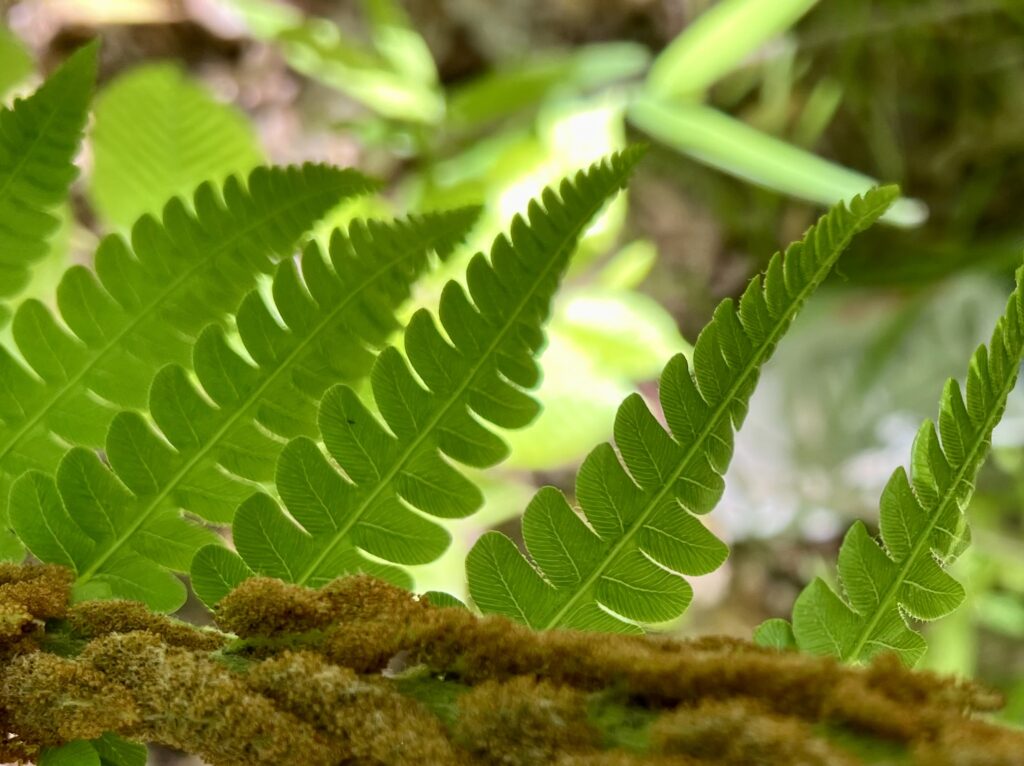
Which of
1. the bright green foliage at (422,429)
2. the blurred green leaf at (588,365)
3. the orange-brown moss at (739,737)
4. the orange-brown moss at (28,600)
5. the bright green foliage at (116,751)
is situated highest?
the blurred green leaf at (588,365)

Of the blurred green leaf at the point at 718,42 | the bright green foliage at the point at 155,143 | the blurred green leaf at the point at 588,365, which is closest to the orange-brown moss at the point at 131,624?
the blurred green leaf at the point at 588,365

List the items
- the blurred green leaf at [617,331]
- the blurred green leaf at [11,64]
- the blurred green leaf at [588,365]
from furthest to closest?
1. the blurred green leaf at [617,331]
2. the blurred green leaf at [588,365]
3. the blurred green leaf at [11,64]

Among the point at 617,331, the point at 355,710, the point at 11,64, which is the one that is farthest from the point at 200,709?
the point at 617,331

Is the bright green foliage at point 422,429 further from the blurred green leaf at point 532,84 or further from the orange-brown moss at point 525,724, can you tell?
the blurred green leaf at point 532,84

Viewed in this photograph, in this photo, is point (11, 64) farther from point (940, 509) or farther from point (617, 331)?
point (940, 509)

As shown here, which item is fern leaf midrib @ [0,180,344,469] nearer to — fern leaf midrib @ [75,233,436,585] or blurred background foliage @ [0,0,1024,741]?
fern leaf midrib @ [75,233,436,585]
